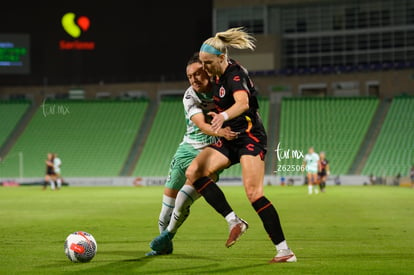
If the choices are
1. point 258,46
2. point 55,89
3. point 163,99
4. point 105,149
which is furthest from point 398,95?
point 55,89

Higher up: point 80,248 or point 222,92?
point 222,92

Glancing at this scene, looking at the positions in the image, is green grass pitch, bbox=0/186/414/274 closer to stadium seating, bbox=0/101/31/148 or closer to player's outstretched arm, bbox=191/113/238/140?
player's outstretched arm, bbox=191/113/238/140

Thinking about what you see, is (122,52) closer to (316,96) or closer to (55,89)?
(55,89)

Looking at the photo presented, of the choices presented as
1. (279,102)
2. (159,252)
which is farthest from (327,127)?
(159,252)

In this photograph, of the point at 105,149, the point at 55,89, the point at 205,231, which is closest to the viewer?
the point at 205,231

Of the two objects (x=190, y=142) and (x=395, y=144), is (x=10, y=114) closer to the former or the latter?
(x=395, y=144)

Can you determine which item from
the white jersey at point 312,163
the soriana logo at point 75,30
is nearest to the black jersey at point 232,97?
the white jersey at point 312,163

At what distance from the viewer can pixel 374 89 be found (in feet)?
208

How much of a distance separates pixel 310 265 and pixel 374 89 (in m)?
56.1

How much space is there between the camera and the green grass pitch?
29.4ft

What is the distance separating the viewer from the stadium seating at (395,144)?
5175 cm

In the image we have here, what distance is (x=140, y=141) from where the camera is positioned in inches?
2377

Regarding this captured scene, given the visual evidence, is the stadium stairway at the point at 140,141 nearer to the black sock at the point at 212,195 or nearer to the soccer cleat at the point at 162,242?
the soccer cleat at the point at 162,242

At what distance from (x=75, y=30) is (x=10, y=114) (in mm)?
9804
